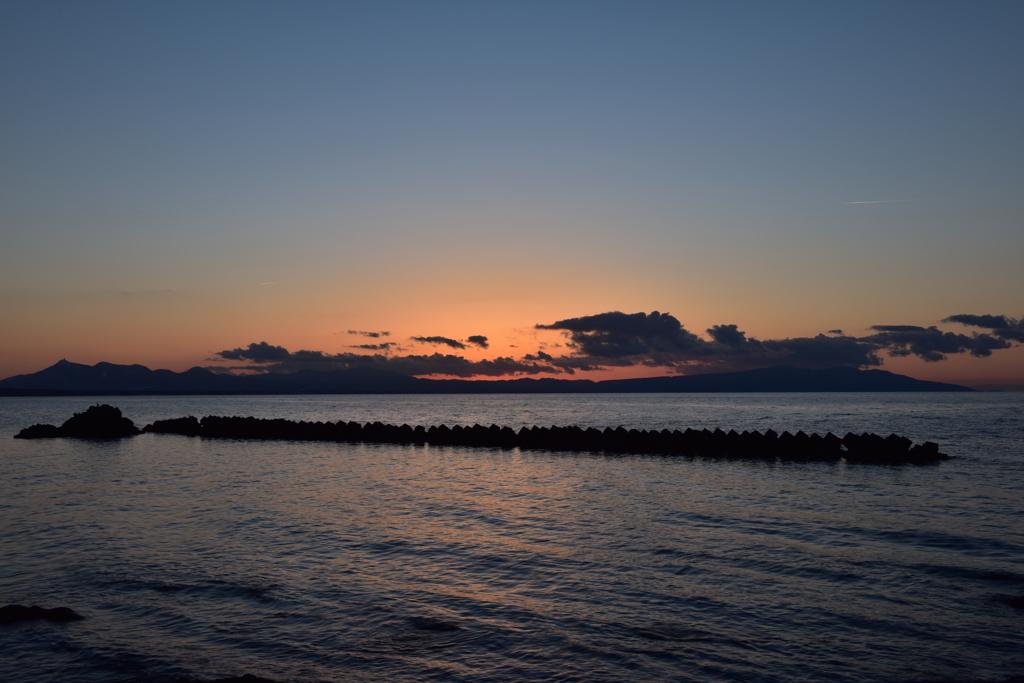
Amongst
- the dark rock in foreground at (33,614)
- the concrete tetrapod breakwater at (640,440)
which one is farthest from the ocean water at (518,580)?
the concrete tetrapod breakwater at (640,440)

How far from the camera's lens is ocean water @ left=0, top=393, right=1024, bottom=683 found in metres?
9.12

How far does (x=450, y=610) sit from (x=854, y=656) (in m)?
6.67

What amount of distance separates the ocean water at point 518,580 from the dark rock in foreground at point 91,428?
35.2 m

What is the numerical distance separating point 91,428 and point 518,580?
60914 millimetres

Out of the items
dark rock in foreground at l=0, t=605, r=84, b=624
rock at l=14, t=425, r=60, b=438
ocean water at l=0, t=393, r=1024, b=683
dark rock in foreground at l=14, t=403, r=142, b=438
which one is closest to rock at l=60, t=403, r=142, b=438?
dark rock in foreground at l=14, t=403, r=142, b=438

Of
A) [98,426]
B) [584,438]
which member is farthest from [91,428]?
[584,438]

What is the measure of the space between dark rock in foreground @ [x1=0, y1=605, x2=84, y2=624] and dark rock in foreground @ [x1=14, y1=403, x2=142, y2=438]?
2147 inches

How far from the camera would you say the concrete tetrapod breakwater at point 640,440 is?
36.6 metres

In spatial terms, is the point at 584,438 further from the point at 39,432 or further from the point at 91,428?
the point at 39,432

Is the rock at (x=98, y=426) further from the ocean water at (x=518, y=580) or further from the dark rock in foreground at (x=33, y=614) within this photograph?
the dark rock in foreground at (x=33, y=614)

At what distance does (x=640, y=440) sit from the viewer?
42.8 meters

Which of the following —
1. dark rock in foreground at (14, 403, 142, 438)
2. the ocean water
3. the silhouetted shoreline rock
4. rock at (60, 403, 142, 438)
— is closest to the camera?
the ocean water

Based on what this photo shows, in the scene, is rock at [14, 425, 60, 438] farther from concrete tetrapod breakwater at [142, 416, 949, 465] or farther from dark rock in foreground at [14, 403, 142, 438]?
concrete tetrapod breakwater at [142, 416, 949, 465]

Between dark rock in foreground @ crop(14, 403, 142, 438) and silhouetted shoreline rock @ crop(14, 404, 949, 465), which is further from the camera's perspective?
dark rock in foreground @ crop(14, 403, 142, 438)
